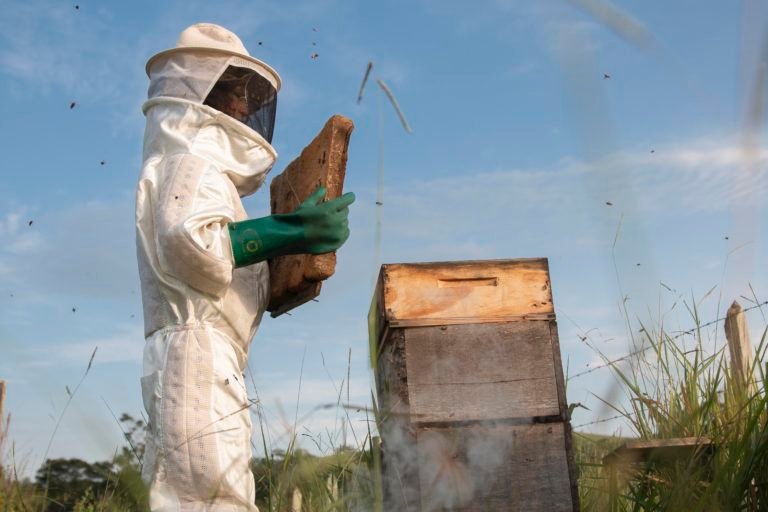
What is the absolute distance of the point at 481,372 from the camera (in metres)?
3.22

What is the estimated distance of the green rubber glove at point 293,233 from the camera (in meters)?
2.89

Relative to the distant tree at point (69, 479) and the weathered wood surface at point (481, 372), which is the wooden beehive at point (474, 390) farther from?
the distant tree at point (69, 479)

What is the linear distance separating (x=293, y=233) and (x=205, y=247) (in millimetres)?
340

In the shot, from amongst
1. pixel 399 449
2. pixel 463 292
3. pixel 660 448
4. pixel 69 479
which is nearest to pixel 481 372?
pixel 463 292

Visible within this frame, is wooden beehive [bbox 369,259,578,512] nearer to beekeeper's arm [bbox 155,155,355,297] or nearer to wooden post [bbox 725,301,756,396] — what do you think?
beekeeper's arm [bbox 155,155,355,297]

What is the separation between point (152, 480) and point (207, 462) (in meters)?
0.21

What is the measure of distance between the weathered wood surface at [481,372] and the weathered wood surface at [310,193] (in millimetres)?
459

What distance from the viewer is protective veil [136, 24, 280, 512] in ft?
8.68

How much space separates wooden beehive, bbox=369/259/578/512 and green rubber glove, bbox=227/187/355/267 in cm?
39

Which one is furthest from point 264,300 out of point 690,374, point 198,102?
point 690,374

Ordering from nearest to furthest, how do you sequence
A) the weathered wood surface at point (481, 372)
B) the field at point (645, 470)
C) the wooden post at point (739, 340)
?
the field at point (645, 470) < the weathered wood surface at point (481, 372) < the wooden post at point (739, 340)

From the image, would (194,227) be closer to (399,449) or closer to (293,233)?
(293,233)

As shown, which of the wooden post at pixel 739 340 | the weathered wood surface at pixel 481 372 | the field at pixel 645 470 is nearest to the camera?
the field at pixel 645 470

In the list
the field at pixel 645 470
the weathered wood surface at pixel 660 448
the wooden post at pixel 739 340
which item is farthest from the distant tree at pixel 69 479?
the wooden post at pixel 739 340
